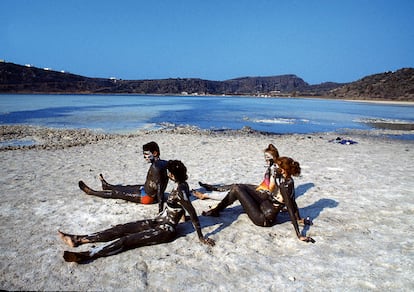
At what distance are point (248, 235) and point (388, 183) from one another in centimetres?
546

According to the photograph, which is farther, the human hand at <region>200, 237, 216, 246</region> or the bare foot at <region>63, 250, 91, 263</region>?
the human hand at <region>200, 237, 216, 246</region>

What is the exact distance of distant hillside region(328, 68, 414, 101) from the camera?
331 ft

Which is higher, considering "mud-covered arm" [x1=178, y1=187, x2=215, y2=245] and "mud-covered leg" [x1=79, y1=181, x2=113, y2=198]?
"mud-covered arm" [x1=178, y1=187, x2=215, y2=245]

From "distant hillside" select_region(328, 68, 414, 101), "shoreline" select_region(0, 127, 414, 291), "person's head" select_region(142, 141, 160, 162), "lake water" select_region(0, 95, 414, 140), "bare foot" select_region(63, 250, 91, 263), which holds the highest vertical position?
"distant hillside" select_region(328, 68, 414, 101)

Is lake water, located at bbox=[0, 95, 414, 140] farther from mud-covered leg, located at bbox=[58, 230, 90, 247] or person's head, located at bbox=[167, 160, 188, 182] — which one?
person's head, located at bbox=[167, 160, 188, 182]

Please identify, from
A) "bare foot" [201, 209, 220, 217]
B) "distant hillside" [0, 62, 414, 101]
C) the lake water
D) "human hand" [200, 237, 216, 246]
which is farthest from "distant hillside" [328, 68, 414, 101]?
"human hand" [200, 237, 216, 246]

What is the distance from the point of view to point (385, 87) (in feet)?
357

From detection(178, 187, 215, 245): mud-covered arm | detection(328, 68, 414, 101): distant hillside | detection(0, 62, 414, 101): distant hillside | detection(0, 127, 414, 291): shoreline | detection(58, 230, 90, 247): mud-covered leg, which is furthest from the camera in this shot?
detection(328, 68, 414, 101): distant hillside

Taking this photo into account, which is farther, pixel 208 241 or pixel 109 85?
pixel 109 85

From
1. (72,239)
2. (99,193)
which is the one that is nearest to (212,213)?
(72,239)

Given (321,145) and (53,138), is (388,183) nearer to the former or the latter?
(321,145)

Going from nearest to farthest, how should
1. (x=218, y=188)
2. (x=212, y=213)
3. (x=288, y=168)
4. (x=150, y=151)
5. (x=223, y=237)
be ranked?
(x=288, y=168) < (x=223, y=237) < (x=212, y=213) < (x=150, y=151) < (x=218, y=188)

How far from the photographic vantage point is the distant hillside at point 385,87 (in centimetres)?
10075

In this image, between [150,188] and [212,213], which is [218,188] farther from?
[150,188]
